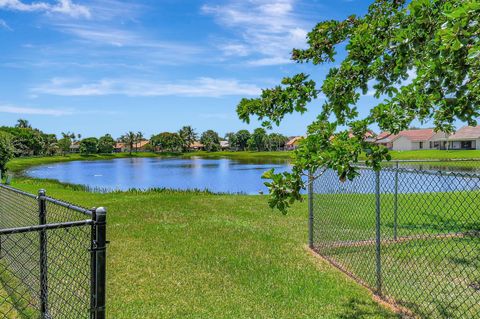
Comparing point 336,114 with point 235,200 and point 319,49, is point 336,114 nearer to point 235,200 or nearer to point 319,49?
point 319,49

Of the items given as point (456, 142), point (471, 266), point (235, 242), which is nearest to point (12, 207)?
point (235, 242)

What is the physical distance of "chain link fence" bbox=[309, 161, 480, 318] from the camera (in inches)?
208

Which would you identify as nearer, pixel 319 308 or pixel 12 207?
pixel 319 308

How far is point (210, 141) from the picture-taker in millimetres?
145250

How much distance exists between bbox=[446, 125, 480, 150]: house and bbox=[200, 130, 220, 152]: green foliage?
88.4 meters

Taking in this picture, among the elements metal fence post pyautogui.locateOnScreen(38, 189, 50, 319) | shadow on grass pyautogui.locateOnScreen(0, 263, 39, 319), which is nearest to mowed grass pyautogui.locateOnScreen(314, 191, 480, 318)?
metal fence post pyautogui.locateOnScreen(38, 189, 50, 319)

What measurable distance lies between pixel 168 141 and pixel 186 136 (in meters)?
8.33

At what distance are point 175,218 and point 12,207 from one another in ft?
16.1

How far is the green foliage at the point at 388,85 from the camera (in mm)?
3285

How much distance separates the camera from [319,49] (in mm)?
6395

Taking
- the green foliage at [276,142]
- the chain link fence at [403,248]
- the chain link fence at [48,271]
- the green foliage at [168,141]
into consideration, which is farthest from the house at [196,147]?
the chain link fence at [48,271]

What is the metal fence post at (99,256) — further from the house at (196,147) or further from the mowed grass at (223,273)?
the house at (196,147)

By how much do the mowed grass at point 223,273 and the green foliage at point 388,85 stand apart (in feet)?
6.48

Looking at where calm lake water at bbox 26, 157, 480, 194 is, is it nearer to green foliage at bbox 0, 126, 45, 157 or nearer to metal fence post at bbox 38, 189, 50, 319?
metal fence post at bbox 38, 189, 50, 319
